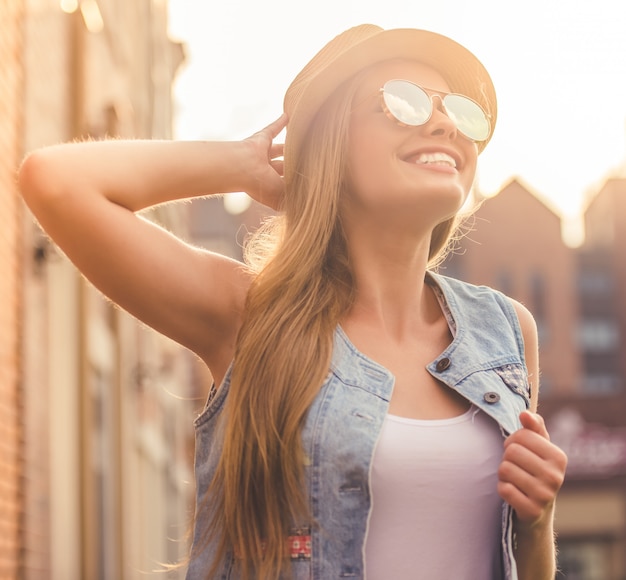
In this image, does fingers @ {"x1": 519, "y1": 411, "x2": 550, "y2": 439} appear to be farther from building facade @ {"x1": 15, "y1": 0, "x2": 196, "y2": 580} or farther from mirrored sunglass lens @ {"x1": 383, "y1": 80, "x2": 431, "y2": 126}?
building facade @ {"x1": 15, "y1": 0, "x2": 196, "y2": 580}

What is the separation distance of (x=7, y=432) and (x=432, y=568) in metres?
3.69

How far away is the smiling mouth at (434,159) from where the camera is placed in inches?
107

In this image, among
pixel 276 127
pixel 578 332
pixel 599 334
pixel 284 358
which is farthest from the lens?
pixel 599 334

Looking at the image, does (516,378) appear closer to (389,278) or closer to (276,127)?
(389,278)

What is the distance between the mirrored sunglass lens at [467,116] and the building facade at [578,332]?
34.8 meters

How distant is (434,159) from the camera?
107 inches

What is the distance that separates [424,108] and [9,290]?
367 centimetres

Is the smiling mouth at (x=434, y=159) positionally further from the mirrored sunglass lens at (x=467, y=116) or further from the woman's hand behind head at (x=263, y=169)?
the woman's hand behind head at (x=263, y=169)

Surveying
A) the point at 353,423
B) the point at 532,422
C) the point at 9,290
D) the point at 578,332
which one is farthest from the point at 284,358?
the point at 578,332

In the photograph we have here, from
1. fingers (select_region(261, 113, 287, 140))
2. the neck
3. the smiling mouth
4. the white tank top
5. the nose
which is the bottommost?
the white tank top

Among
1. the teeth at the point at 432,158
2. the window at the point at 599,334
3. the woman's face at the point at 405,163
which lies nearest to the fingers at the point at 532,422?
the woman's face at the point at 405,163

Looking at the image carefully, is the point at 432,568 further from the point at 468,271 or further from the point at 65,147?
the point at 468,271

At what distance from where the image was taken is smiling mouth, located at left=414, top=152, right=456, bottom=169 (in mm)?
2707

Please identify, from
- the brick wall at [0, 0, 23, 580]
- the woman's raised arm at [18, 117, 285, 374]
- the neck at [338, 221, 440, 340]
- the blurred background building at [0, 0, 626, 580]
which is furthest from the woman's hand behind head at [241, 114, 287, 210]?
the brick wall at [0, 0, 23, 580]
